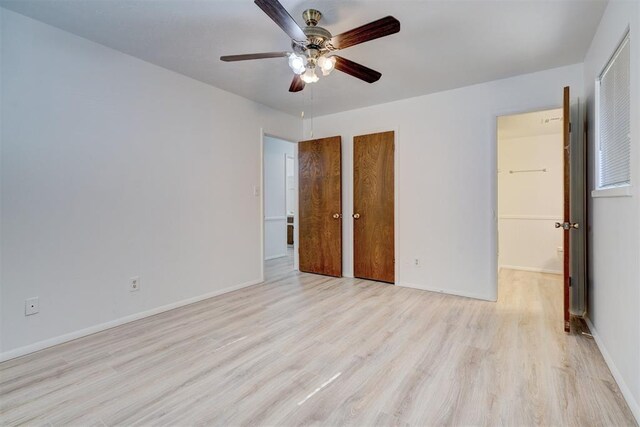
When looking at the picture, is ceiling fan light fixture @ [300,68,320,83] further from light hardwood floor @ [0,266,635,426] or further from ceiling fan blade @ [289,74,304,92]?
light hardwood floor @ [0,266,635,426]

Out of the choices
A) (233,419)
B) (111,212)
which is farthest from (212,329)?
(111,212)

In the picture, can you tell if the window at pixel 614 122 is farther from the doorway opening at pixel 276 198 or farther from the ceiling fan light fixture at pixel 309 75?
the doorway opening at pixel 276 198

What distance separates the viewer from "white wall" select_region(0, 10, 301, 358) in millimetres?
2143

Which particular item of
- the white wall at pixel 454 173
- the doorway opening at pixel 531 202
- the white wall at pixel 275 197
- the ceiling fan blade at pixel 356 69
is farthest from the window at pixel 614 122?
the white wall at pixel 275 197

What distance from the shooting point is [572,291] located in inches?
115

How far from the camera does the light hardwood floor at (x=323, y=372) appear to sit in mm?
1546

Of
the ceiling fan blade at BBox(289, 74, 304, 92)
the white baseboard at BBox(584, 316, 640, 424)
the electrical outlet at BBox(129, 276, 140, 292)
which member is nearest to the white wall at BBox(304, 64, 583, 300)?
the white baseboard at BBox(584, 316, 640, 424)

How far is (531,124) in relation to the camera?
4.16m

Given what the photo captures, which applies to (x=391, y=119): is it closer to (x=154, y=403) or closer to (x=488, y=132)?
(x=488, y=132)

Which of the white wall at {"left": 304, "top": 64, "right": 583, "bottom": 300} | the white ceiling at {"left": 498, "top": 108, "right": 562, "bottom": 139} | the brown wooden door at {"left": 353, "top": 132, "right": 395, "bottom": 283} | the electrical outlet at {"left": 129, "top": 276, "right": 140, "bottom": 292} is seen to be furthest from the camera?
the brown wooden door at {"left": 353, "top": 132, "right": 395, "bottom": 283}

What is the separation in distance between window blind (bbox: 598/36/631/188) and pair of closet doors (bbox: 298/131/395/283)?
2075mm

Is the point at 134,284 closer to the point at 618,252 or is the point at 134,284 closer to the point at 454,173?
the point at 454,173

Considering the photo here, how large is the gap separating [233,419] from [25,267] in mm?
1934

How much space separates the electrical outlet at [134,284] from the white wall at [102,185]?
0.04 meters
